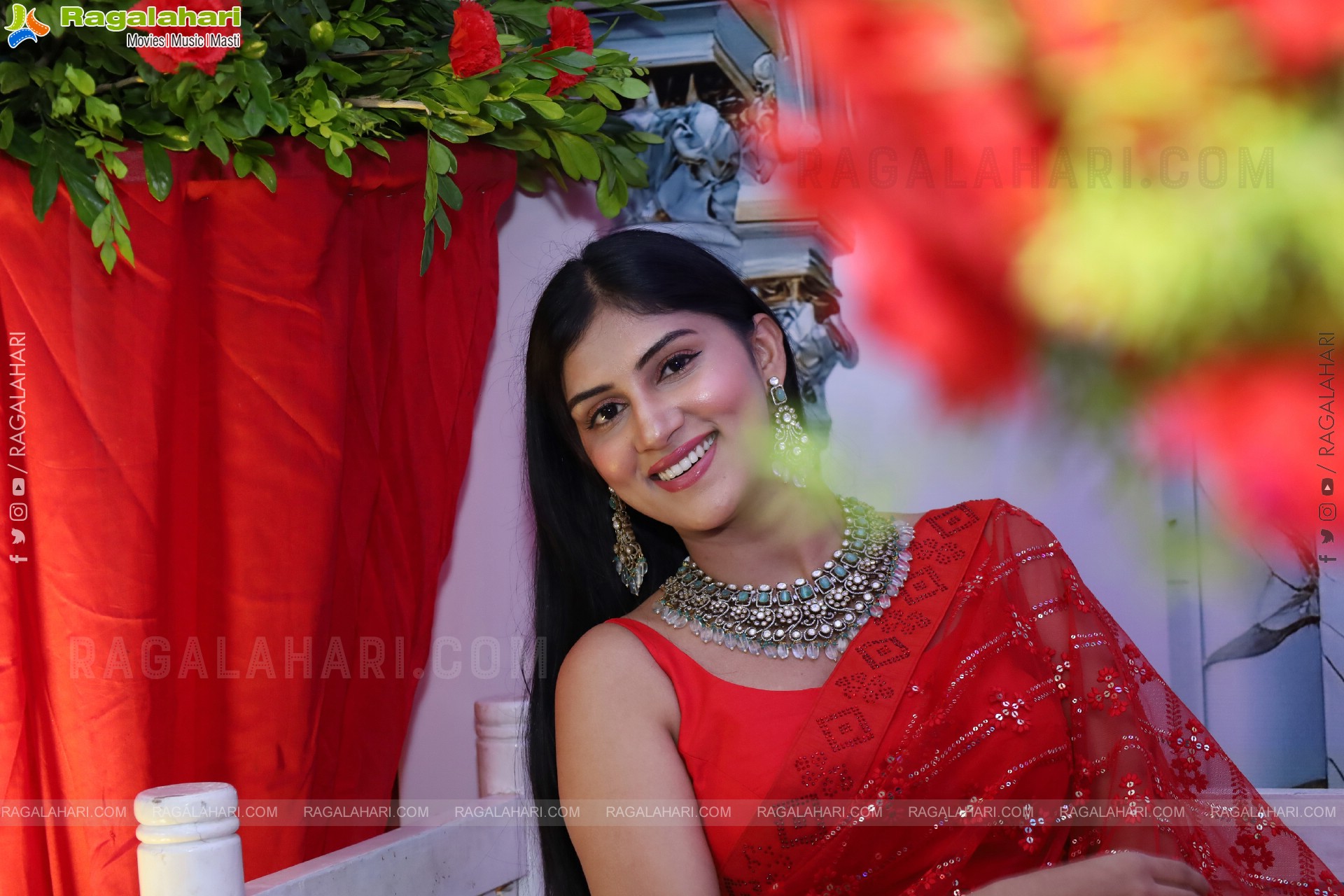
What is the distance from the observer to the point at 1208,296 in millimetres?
1120

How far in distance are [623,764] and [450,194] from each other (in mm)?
609

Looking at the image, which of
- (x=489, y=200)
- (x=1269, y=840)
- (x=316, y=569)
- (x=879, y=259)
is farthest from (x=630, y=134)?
(x=1269, y=840)

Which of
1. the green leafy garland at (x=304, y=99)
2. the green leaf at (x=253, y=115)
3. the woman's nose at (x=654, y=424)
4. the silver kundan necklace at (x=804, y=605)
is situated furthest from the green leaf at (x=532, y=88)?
the silver kundan necklace at (x=804, y=605)

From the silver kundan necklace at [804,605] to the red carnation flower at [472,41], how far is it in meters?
0.55

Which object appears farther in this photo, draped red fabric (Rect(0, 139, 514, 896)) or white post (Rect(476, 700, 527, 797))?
white post (Rect(476, 700, 527, 797))

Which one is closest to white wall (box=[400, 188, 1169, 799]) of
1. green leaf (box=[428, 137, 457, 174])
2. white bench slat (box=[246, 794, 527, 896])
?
green leaf (box=[428, 137, 457, 174])

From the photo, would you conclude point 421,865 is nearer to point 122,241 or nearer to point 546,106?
point 122,241

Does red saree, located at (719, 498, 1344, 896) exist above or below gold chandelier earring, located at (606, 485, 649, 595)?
below

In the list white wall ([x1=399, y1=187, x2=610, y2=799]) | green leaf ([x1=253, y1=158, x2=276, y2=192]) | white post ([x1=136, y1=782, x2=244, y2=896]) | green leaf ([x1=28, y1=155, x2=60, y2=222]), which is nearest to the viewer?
white post ([x1=136, y1=782, x2=244, y2=896])

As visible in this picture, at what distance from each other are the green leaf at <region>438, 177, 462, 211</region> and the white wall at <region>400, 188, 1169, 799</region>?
173 millimetres

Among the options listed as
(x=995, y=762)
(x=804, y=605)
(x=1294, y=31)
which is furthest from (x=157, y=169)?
(x=1294, y=31)

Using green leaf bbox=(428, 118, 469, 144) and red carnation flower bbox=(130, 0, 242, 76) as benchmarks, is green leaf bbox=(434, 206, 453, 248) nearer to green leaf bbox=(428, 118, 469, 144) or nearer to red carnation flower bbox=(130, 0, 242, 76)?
green leaf bbox=(428, 118, 469, 144)

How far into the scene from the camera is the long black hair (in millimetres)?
1095

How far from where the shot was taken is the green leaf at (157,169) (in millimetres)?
1042
